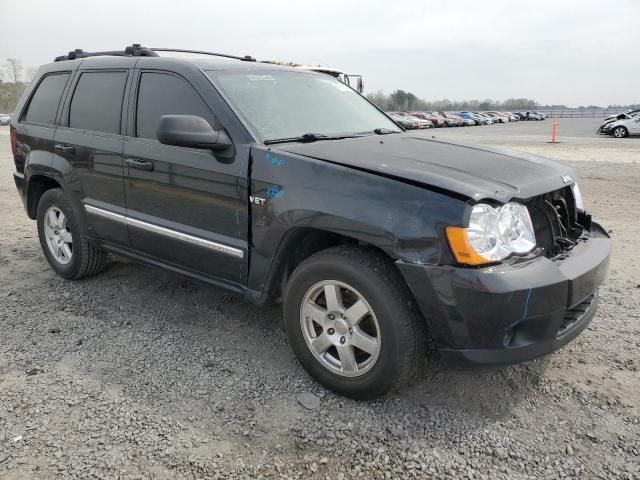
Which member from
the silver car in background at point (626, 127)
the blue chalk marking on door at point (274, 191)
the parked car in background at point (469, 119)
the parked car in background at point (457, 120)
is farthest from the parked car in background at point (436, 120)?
the blue chalk marking on door at point (274, 191)

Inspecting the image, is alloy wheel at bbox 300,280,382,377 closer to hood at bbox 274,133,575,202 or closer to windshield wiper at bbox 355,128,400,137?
hood at bbox 274,133,575,202

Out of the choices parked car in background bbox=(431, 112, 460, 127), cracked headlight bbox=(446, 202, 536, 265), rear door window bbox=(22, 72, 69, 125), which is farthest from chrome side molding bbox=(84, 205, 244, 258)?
parked car in background bbox=(431, 112, 460, 127)

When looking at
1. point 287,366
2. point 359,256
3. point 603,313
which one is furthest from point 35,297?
point 603,313

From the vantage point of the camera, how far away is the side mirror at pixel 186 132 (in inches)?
120

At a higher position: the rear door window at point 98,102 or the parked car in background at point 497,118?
the parked car in background at point 497,118

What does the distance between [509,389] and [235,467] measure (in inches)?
62.2

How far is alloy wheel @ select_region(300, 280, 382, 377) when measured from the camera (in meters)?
2.80

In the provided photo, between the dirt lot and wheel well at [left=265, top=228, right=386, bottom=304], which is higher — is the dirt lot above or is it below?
below

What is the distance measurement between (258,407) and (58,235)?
295cm

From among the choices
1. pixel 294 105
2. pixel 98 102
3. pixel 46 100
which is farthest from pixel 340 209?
pixel 46 100

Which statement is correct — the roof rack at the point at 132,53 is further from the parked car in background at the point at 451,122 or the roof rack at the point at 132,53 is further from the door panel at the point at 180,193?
the parked car in background at the point at 451,122

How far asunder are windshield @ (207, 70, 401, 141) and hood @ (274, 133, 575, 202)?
255 millimetres

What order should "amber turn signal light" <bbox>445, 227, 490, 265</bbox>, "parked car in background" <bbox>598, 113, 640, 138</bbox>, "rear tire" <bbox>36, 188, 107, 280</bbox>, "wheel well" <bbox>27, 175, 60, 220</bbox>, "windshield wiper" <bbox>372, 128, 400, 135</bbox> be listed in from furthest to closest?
"parked car in background" <bbox>598, 113, 640, 138</bbox>, "wheel well" <bbox>27, 175, 60, 220</bbox>, "rear tire" <bbox>36, 188, 107, 280</bbox>, "windshield wiper" <bbox>372, 128, 400, 135</bbox>, "amber turn signal light" <bbox>445, 227, 490, 265</bbox>

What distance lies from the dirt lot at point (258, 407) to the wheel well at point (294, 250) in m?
0.50
